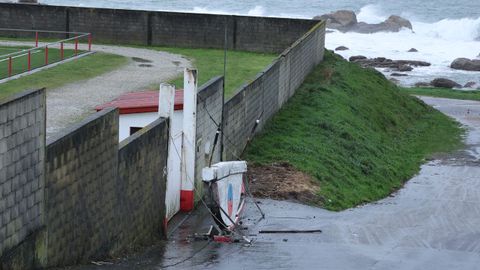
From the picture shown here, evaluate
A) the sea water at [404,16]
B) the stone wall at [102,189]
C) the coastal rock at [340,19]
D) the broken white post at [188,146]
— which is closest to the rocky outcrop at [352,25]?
the coastal rock at [340,19]

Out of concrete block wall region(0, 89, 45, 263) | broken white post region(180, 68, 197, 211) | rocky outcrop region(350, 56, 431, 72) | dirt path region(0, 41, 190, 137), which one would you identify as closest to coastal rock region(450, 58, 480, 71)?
rocky outcrop region(350, 56, 431, 72)

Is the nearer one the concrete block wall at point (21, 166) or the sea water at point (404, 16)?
the concrete block wall at point (21, 166)

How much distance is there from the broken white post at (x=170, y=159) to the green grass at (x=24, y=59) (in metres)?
13.8

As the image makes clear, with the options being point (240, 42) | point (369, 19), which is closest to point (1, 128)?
point (240, 42)

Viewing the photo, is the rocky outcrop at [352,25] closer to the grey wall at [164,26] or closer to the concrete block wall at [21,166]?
the grey wall at [164,26]

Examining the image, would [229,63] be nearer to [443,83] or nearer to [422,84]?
[443,83]

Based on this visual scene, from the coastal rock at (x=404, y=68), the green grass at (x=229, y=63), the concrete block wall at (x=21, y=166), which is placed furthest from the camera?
the coastal rock at (x=404, y=68)

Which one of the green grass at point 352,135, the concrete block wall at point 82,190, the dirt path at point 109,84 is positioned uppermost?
the concrete block wall at point 82,190

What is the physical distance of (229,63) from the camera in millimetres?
39688

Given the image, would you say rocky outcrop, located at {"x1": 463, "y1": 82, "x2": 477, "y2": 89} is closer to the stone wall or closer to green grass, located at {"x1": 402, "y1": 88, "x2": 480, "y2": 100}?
green grass, located at {"x1": 402, "y1": 88, "x2": 480, "y2": 100}

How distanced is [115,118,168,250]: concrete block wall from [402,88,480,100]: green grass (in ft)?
109

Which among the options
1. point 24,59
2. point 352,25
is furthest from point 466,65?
point 24,59

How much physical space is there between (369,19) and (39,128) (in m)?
103

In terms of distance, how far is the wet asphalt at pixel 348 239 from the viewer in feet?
57.8
